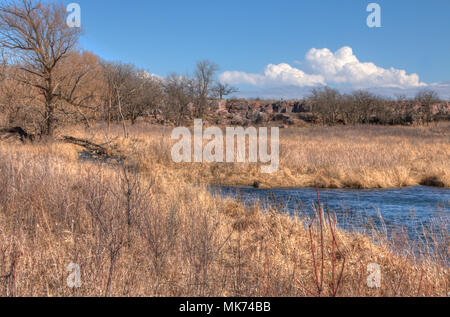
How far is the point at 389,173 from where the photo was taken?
1365 centimetres

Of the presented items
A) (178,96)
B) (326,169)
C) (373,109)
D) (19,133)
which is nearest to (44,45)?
(19,133)

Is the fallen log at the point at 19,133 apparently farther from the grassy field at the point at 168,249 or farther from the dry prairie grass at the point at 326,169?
the grassy field at the point at 168,249

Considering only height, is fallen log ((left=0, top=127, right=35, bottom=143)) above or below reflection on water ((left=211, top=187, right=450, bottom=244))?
above

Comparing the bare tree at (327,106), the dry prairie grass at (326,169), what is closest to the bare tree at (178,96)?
the bare tree at (327,106)

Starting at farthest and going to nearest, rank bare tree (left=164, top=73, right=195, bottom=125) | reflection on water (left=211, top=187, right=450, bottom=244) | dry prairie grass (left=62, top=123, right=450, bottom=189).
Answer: bare tree (left=164, top=73, right=195, bottom=125) → dry prairie grass (left=62, top=123, right=450, bottom=189) → reflection on water (left=211, top=187, right=450, bottom=244)

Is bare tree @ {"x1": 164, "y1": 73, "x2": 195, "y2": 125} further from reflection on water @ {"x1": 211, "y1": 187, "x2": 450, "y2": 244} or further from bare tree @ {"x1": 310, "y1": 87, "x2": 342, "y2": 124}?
reflection on water @ {"x1": 211, "y1": 187, "x2": 450, "y2": 244}

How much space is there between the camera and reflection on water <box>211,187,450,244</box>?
8.18m

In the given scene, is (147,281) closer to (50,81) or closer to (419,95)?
(50,81)

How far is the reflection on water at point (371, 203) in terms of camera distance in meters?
8.18

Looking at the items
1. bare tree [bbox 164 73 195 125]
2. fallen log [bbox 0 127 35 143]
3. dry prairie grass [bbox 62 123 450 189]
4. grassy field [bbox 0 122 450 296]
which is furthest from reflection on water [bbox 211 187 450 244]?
bare tree [bbox 164 73 195 125]

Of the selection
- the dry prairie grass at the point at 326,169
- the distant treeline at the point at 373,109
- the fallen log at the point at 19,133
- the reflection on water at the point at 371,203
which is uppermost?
the distant treeline at the point at 373,109

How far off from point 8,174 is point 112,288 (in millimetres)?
4114

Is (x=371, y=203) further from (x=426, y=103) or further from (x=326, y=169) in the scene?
(x=426, y=103)

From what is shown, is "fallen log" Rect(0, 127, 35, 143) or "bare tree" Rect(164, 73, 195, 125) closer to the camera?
"fallen log" Rect(0, 127, 35, 143)
